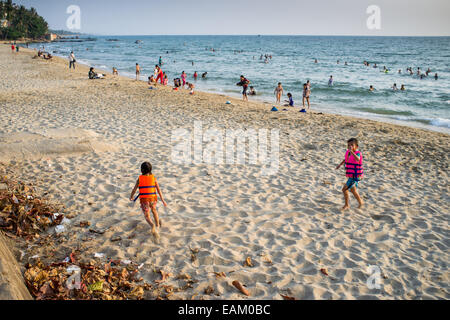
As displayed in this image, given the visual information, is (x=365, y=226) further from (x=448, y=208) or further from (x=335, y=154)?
(x=335, y=154)

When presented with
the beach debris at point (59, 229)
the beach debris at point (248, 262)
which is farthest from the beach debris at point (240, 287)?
the beach debris at point (59, 229)

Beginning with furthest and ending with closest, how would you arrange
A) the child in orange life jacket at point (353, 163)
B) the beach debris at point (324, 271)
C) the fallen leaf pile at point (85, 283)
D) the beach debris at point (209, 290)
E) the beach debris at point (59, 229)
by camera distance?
the child in orange life jacket at point (353, 163) → the beach debris at point (59, 229) → the beach debris at point (324, 271) → the beach debris at point (209, 290) → the fallen leaf pile at point (85, 283)

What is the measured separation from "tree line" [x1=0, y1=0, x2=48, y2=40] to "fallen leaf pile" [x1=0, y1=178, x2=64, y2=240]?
101 m

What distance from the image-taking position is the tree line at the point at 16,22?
82137mm

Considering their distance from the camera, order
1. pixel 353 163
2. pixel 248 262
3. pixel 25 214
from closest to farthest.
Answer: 1. pixel 248 262
2. pixel 25 214
3. pixel 353 163

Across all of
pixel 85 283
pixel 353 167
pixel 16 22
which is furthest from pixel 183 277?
pixel 16 22

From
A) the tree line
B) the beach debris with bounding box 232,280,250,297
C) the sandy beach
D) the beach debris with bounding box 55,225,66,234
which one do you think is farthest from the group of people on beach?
the tree line

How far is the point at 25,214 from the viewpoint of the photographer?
15.6ft

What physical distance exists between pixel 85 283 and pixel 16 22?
114 meters

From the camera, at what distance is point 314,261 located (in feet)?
14.4

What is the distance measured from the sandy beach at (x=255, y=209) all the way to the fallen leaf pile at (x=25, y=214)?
0.77 feet

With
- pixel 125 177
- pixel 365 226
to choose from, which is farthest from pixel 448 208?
pixel 125 177

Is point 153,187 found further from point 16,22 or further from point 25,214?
point 16,22

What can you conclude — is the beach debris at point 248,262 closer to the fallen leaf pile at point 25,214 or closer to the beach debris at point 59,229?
the beach debris at point 59,229
